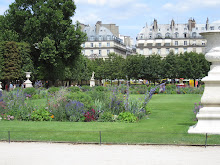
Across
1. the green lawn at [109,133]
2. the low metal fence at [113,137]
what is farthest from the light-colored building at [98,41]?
the low metal fence at [113,137]

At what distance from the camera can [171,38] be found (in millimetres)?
88438

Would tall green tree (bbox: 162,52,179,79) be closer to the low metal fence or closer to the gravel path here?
the low metal fence

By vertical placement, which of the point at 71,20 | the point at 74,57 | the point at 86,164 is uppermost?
the point at 71,20

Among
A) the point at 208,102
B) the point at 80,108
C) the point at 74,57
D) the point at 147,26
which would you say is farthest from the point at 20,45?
the point at 147,26

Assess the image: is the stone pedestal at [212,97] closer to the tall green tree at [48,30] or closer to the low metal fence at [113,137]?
the low metal fence at [113,137]

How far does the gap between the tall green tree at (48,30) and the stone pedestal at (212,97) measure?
2727 cm

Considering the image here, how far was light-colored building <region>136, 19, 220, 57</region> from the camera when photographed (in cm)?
8744

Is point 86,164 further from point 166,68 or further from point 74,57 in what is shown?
point 166,68

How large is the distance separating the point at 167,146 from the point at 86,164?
2273mm

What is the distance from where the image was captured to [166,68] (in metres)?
65.8

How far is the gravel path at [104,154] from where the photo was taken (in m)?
6.90

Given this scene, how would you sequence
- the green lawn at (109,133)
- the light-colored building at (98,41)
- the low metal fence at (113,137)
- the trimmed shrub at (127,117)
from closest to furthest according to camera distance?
1. the low metal fence at (113,137)
2. the green lawn at (109,133)
3. the trimmed shrub at (127,117)
4. the light-colored building at (98,41)

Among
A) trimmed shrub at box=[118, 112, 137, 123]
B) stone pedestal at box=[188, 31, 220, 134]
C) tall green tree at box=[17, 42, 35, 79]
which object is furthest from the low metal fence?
tall green tree at box=[17, 42, 35, 79]

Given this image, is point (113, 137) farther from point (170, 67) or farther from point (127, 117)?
point (170, 67)
